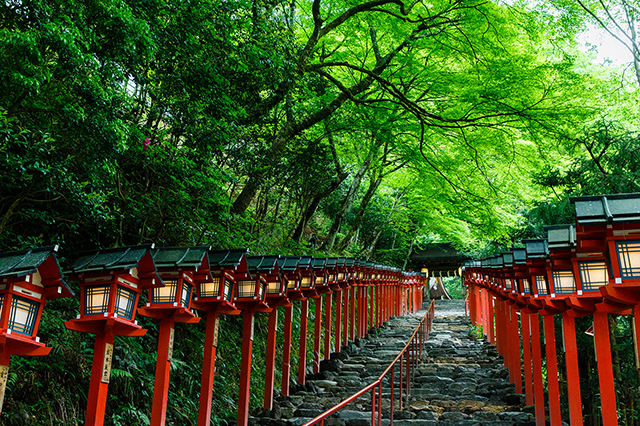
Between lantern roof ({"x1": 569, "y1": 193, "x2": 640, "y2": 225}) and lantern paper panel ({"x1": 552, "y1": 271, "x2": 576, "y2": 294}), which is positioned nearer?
lantern roof ({"x1": 569, "y1": 193, "x2": 640, "y2": 225})

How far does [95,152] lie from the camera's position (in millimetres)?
5652

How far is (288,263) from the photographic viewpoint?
938 centimetres

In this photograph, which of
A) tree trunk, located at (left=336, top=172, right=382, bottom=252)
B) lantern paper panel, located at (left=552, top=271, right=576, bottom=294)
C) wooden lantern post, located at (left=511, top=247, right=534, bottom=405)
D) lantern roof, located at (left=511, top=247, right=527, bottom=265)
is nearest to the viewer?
lantern paper panel, located at (left=552, top=271, right=576, bottom=294)

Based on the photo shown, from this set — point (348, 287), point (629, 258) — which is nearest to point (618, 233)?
point (629, 258)

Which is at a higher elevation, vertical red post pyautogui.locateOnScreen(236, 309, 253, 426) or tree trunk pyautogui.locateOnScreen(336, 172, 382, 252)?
tree trunk pyautogui.locateOnScreen(336, 172, 382, 252)

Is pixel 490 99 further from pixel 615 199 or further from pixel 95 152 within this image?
pixel 95 152

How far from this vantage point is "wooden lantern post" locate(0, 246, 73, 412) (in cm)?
370

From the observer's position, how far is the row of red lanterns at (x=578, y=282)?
180 inches

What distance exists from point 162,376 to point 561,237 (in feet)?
17.3

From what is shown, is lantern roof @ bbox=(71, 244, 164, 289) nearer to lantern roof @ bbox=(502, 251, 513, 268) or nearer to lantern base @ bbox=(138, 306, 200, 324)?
lantern base @ bbox=(138, 306, 200, 324)

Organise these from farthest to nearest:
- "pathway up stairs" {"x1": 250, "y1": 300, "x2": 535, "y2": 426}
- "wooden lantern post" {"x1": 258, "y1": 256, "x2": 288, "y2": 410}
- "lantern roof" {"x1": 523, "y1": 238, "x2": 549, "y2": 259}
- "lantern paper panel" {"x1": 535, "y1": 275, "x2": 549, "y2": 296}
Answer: "pathway up stairs" {"x1": 250, "y1": 300, "x2": 535, "y2": 426}
"wooden lantern post" {"x1": 258, "y1": 256, "x2": 288, "y2": 410}
"lantern paper panel" {"x1": 535, "y1": 275, "x2": 549, "y2": 296}
"lantern roof" {"x1": 523, "y1": 238, "x2": 549, "y2": 259}

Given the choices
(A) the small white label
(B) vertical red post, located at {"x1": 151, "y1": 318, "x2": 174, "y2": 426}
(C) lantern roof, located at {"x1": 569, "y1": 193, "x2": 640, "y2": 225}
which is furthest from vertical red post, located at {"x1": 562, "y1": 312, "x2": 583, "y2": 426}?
(A) the small white label

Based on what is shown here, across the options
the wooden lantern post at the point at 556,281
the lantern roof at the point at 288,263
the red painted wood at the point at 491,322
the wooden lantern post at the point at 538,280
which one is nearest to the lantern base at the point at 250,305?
the lantern roof at the point at 288,263

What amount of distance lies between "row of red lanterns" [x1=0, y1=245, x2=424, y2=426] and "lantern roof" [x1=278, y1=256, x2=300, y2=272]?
2 centimetres
